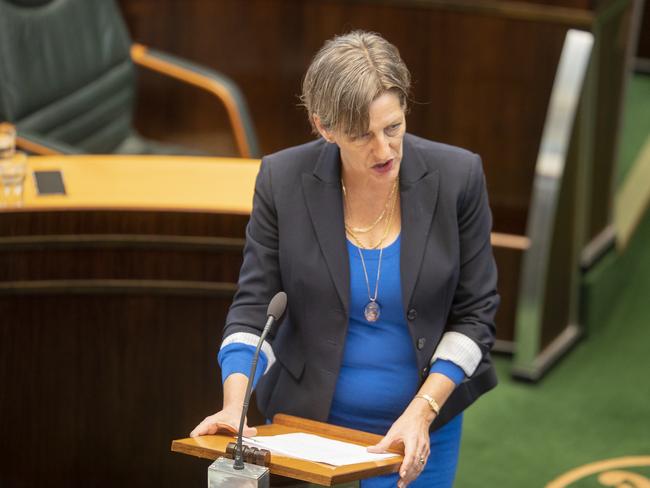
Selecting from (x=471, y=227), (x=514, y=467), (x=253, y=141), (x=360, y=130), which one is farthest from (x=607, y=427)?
(x=360, y=130)

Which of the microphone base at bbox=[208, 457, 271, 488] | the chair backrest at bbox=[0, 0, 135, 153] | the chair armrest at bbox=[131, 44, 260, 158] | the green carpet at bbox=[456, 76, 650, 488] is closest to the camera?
the microphone base at bbox=[208, 457, 271, 488]

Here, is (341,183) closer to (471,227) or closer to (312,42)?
(471,227)

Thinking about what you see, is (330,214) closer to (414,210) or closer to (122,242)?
(414,210)

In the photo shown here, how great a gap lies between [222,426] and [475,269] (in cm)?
49

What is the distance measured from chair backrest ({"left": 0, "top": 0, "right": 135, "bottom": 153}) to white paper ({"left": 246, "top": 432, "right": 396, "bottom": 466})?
2.16 meters

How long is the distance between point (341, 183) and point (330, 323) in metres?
0.24

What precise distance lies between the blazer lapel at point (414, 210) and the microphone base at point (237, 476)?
1.40ft

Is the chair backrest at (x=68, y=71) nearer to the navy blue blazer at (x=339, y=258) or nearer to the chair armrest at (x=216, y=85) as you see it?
the chair armrest at (x=216, y=85)

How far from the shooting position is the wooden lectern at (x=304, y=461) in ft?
5.21

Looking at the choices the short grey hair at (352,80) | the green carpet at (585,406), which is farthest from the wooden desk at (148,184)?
the green carpet at (585,406)

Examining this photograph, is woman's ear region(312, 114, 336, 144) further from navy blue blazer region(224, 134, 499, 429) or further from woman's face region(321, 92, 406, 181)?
navy blue blazer region(224, 134, 499, 429)

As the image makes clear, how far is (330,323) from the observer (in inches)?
75.3

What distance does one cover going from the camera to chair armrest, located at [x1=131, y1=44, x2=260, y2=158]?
393 cm

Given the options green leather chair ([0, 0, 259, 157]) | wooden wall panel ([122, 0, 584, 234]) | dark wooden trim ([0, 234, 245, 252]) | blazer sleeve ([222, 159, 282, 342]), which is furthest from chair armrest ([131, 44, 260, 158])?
blazer sleeve ([222, 159, 282, 342])
